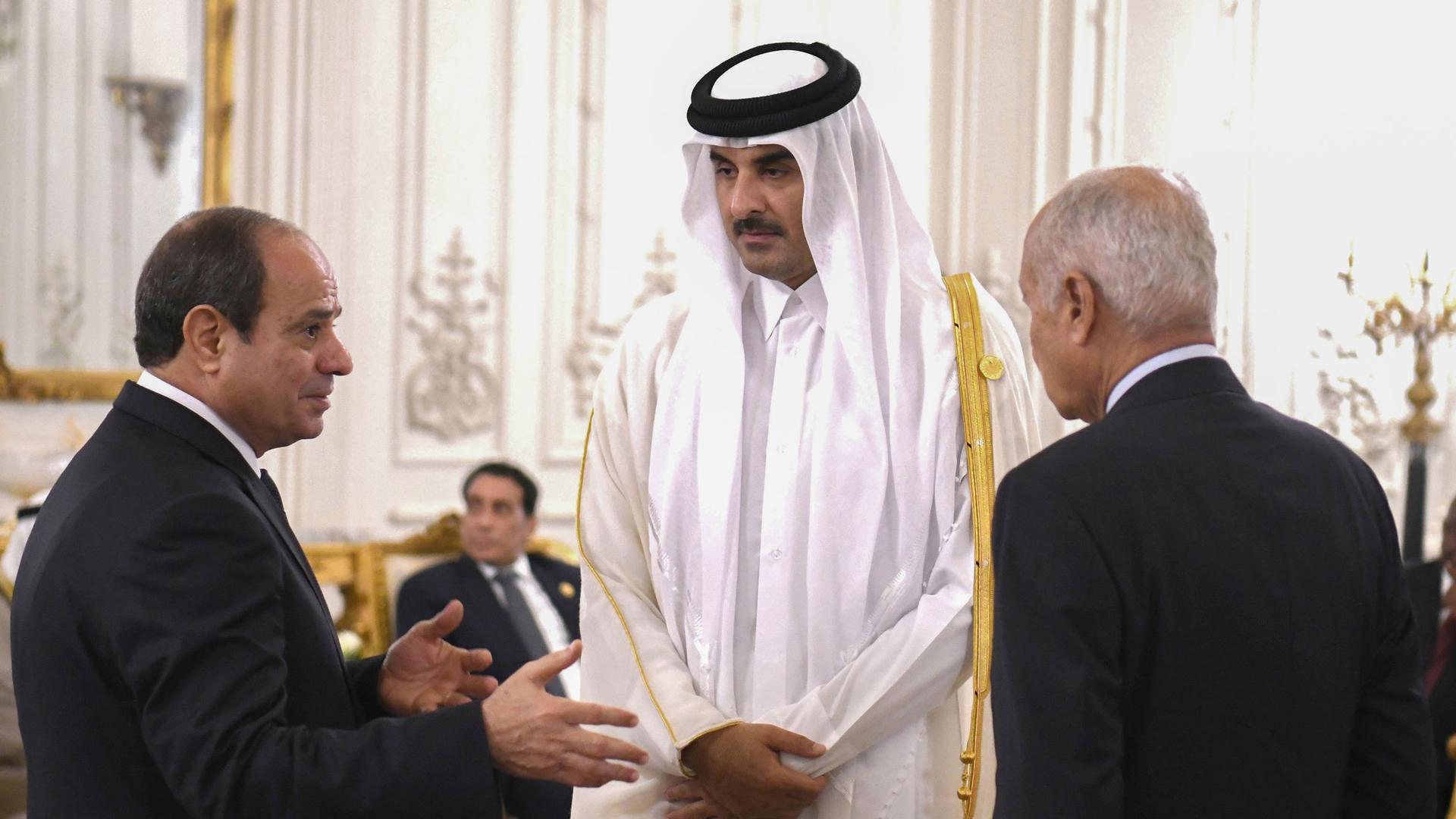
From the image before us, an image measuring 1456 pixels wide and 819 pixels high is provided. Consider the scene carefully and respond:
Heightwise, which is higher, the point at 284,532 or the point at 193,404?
the point at 193,404

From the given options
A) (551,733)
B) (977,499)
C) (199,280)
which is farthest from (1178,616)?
(199,280)

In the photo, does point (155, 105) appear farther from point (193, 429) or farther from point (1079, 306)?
point (1079, 306)

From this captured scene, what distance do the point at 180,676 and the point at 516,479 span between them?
360 centimetres

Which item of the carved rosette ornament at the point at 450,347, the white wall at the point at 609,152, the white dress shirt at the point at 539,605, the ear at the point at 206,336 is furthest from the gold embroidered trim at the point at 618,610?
the carved rosette ornament at the point at 450,347

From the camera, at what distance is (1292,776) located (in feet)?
4.90

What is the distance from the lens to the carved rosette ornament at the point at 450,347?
5.64 meters

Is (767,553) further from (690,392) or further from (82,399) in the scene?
(82,399)

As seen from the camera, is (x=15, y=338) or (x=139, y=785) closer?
(x=139, y=785)

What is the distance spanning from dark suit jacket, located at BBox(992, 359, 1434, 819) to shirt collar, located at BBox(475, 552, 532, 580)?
3.68 meters

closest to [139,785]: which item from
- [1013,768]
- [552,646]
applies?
[1013,768]

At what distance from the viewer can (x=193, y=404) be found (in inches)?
67.5

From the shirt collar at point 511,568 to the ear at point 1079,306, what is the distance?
12.0 ft

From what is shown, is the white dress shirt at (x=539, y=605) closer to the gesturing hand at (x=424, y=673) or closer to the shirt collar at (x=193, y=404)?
the gesturing hand at (x=424, y=673)

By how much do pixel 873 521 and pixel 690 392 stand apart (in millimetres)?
395
